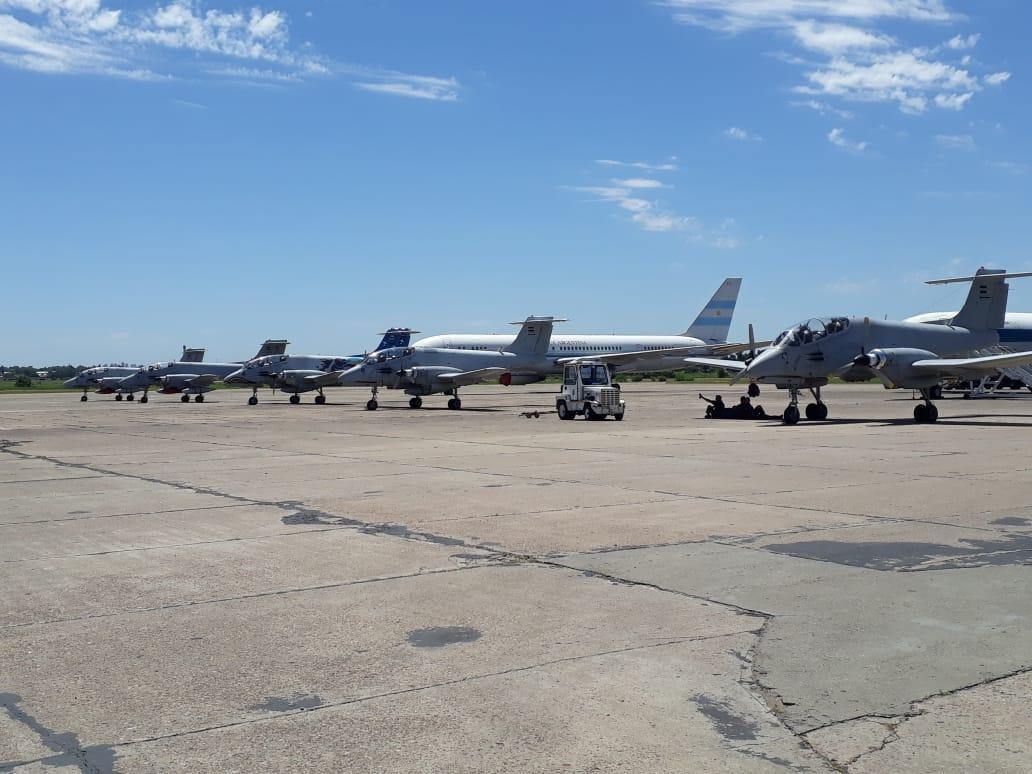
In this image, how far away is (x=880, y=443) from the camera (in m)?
21.5

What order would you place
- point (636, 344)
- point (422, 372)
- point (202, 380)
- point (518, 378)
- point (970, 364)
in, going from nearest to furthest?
point (970, 364) < point (422, 372) < point (518, 378) < point (202, 380) < point (636, 344)

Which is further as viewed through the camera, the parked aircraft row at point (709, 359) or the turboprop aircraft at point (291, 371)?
the turboprop aircraft at point (291, 371)

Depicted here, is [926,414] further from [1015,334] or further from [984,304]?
[1015,334]

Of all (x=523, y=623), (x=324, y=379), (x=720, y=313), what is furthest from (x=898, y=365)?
(x=720, y=313)

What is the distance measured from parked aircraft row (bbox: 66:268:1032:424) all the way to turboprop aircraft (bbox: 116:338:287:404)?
0.07 metres

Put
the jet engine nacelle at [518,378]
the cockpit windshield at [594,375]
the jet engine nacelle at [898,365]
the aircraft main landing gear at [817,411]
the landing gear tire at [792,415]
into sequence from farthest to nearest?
the jet engine nacelle at [518,378] < the cockpit windshield at [594,375] < the aircraft main landing gear at [817,411] < the landing gear tire at [792,415] < the jet engine nacelle at [898,365]

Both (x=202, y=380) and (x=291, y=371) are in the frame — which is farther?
(x=202, y=380)

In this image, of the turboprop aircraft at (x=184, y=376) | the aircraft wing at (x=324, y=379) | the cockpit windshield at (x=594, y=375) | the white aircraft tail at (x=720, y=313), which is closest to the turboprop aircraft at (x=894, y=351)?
the cockpit windshield at (x=594, y=375)

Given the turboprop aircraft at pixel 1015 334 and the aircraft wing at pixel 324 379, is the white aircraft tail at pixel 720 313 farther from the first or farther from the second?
the aircraft wing at pixel 324 379

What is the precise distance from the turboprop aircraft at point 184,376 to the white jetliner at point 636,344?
11.8 metres

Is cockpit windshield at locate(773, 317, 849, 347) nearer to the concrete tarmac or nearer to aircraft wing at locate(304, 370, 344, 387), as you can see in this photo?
the concrete tarmac

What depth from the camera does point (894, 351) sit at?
27922mm

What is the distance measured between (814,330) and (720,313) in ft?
163

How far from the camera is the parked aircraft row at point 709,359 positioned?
28438mm
